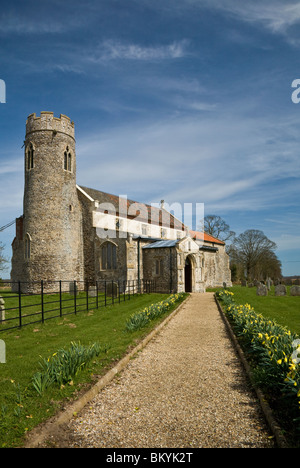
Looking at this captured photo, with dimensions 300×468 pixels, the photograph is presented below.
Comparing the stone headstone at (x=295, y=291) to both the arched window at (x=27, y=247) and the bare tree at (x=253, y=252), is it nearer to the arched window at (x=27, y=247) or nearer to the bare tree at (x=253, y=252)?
the arched window at (x=27, y=247)

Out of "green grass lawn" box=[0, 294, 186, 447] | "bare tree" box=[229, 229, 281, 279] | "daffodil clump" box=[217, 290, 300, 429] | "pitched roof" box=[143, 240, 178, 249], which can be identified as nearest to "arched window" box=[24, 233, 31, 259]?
"pitched roof" box=[143, 240, 178, 249]

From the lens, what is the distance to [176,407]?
15.1 ft

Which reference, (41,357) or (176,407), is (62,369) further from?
(176,407)

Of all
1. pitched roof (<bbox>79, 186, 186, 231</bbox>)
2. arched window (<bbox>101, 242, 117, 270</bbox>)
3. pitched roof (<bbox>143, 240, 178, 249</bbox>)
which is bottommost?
arched window (<bbox>101, 242, 117, 270</bbox>)

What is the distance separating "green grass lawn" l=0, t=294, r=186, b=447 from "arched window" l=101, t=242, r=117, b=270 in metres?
12.3

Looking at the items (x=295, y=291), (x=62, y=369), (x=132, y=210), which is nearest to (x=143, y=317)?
(x=62, y=369)

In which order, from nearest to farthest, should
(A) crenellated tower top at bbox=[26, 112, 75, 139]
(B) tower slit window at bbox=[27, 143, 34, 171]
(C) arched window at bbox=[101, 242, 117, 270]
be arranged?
(A) crenellated tower top at bbox=[26, 112, 75, 139]
(B) tower slit window at bbox=[27, 143, 34, 171]
(C) arched window at bbox=[101, 242, 117, 270]

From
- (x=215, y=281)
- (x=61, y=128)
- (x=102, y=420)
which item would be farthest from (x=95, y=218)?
(x=102, y=420)

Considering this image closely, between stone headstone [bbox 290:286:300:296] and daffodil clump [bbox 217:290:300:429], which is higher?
daffodil clump [bbox 217:290:300:429]

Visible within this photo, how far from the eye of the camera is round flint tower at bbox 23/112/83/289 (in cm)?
2439

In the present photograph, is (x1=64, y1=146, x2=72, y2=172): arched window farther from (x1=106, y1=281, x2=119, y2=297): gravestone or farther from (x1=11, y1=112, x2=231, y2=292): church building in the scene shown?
(x1=106, y1=281, x2=119, y2=297): gravestone

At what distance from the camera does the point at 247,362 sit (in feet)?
21.0

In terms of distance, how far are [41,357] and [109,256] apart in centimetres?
1967

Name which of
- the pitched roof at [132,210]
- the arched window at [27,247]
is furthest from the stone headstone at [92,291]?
the pitched roof at [132,210]
